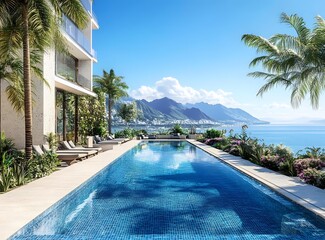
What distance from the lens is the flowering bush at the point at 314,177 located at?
8.82 meters

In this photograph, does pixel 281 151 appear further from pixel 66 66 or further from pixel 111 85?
pixel 111 85

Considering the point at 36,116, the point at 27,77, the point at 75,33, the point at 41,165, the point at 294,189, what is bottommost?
the point at 294,189

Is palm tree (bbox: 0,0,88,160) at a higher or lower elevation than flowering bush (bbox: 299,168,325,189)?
higher

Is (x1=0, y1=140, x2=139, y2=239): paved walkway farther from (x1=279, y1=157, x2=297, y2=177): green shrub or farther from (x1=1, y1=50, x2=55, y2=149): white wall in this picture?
(x1=279, y1=157, x2=297, y2=177): green shrub

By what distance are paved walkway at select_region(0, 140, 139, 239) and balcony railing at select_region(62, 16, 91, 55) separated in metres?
9.80

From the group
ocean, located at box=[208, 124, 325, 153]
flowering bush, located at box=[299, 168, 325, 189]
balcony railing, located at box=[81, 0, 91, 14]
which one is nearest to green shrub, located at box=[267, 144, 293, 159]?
flowering bush, located at box=[299, 168, 325, 189]

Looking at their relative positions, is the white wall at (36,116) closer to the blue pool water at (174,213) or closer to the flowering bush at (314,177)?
the blue pool water at (174,213)

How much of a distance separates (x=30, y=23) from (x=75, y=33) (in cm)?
964

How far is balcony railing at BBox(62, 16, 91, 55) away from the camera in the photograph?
18703 millimetres

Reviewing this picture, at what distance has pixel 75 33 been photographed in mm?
20625

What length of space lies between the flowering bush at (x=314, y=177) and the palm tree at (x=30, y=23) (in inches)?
319

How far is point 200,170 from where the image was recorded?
13477 mm

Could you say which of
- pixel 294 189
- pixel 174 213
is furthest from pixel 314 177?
pixel 174 213

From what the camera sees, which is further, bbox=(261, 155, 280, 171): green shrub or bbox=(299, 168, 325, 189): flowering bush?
bbox=(261, 155, 280, 171): green shrub
